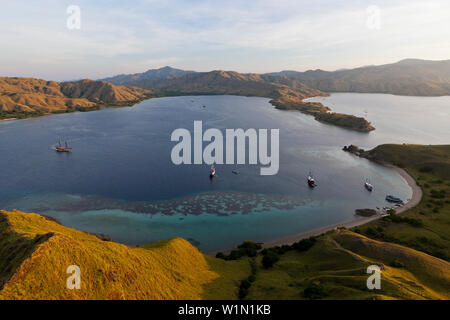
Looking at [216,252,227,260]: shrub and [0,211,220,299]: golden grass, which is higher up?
[0,211,220,299]: golden grass

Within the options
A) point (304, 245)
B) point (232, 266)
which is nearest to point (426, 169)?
point (304, 245)

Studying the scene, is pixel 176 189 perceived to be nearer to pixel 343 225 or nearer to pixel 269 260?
pixel 269 260

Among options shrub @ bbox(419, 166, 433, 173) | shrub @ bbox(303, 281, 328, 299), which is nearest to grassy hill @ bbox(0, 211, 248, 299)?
shrub @ bbox(303, 281, 328, 299)

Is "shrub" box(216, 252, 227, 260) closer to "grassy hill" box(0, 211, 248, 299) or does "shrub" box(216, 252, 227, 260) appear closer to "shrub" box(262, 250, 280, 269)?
"shrub" box(262, 250, 280, 269)

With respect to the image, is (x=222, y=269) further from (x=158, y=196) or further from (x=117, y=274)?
(x=158, y=196)

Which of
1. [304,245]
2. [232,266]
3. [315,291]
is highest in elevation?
[315,291]

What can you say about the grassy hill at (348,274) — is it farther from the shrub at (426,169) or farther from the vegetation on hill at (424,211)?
the shrub at (426,169)

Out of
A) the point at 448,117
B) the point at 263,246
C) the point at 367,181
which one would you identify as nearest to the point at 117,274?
the point at 263,246
